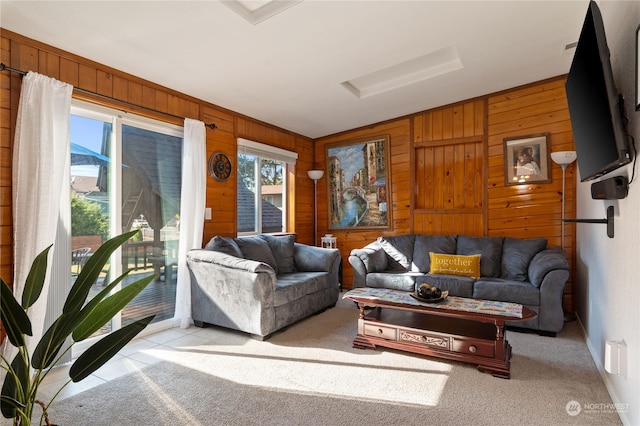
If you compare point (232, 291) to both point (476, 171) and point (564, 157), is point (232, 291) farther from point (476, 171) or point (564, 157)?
point (564, 157)

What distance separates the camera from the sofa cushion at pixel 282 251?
14.0 feet

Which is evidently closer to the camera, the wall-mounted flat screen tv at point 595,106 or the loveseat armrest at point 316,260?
the wall-mounted flat screen tv at point 595,106

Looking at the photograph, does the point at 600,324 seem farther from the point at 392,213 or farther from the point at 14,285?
the point at 14,285

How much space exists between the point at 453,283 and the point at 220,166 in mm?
2852

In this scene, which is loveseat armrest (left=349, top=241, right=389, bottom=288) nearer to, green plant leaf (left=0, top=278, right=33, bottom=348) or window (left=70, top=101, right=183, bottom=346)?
window (left=70, top=101, right=183, bottom=346)

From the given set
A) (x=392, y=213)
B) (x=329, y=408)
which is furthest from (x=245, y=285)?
(x=392, y=213)

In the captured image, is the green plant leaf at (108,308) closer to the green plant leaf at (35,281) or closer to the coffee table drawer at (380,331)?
the green plant leaf at (35,281)

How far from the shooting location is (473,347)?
8.38 feet

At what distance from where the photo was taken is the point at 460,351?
2.61 m

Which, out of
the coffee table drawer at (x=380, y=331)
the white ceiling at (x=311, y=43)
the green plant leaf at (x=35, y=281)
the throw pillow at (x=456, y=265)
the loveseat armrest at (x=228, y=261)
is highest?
the white ceiling at (x=311, y=43)

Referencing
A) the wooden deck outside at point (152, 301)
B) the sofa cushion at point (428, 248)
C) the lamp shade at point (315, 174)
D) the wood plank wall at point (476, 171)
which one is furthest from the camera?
the lamp shade at point (315, 174)

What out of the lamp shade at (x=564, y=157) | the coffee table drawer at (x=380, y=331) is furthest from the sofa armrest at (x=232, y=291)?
the lamp shade at (x=564, y=157)

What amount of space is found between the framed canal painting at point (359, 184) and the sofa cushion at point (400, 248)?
1.55 feet

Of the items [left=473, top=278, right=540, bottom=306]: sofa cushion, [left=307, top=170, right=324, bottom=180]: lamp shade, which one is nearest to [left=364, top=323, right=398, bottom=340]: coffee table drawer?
[left=473, top=278, right=540, bottom=306]: sofa cushion
